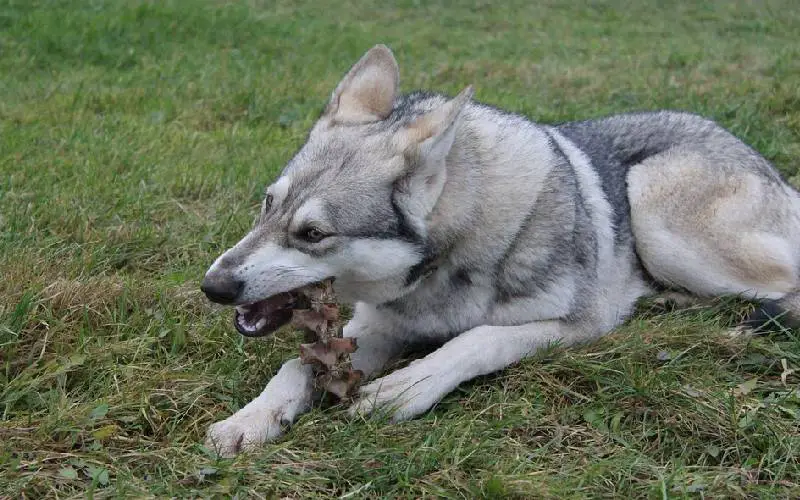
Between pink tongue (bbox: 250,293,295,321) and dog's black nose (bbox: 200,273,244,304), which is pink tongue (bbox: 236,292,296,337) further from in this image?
dog's black nose (bbox: 200,273,244,304)

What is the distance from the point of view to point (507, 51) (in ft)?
38.4

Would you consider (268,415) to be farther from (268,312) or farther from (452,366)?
(452,366)

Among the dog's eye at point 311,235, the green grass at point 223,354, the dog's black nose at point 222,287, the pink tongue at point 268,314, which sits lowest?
the green grass at point 223,354

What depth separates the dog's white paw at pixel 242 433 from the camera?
9.43 ft

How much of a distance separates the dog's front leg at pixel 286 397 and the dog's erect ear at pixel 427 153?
0.61 m

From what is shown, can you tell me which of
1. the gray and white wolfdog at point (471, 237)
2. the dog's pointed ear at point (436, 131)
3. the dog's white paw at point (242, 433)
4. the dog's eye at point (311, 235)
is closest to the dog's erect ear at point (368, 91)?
the gray and white wolfdog at point (471, 237)

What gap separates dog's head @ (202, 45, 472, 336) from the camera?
10.3 ft

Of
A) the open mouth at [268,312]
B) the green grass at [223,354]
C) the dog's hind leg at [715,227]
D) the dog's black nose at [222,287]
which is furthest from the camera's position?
the dog's hind leg at [715,227]

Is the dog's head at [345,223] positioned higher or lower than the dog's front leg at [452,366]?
higher

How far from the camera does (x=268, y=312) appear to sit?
3316 millimetres

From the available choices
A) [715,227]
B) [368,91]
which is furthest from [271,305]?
[715,227]

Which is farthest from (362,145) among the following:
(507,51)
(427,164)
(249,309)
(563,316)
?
(507,51)

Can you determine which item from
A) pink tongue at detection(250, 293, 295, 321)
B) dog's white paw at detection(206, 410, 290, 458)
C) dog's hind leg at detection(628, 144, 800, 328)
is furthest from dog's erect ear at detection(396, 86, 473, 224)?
dog's hind leg at detection(628, 144, 800, 328)

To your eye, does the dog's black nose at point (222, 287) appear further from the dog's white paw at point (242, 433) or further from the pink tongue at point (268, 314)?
the dog's white paw at point (242, 433)
